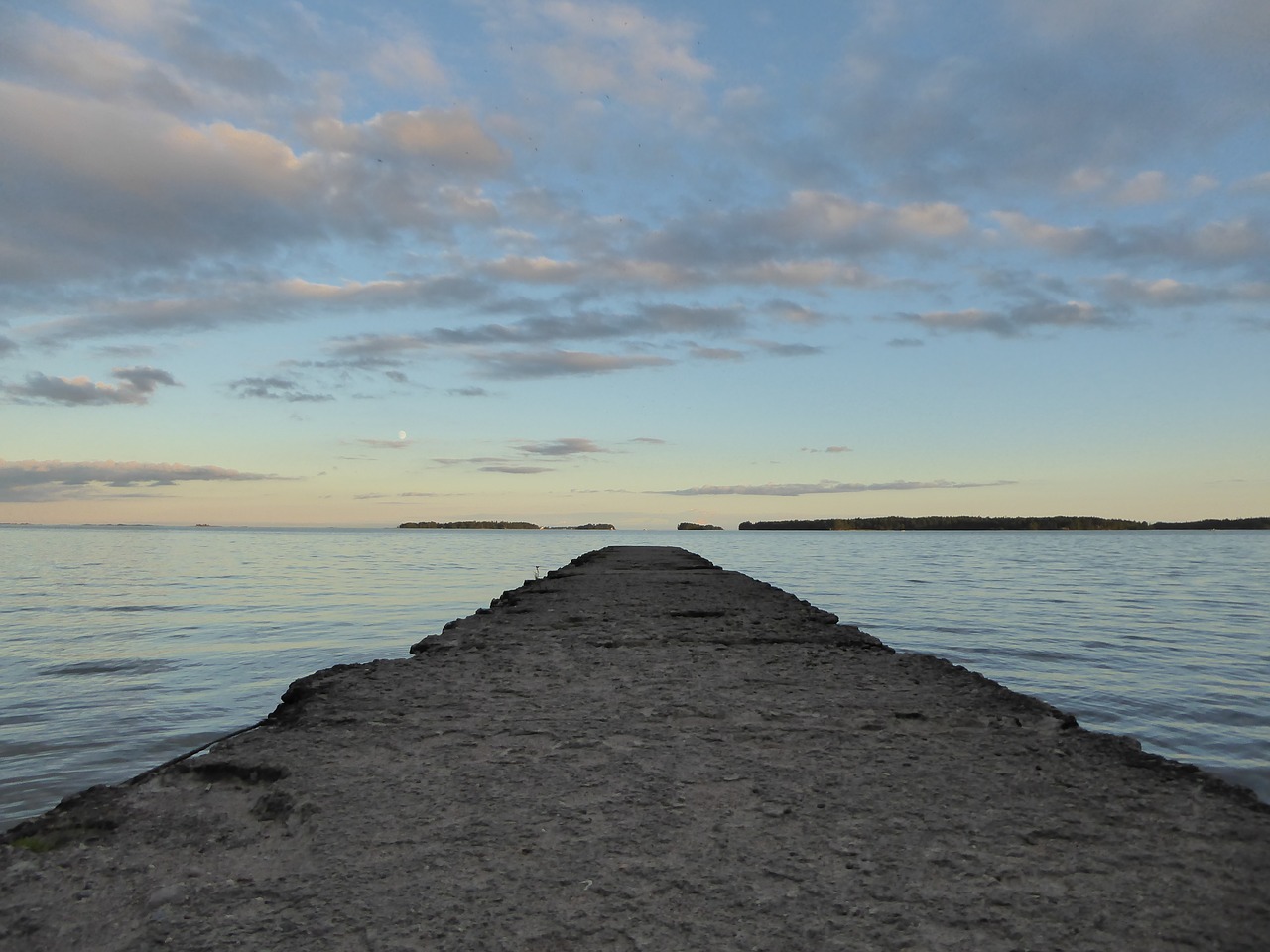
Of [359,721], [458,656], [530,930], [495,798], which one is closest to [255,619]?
[458,656]

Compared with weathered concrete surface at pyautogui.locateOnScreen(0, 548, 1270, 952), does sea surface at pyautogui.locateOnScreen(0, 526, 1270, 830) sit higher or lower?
lower

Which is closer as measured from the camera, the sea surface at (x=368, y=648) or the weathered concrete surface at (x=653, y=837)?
the weathered concrete surface at (x=653, y=837)

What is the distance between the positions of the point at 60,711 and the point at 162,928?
650cm

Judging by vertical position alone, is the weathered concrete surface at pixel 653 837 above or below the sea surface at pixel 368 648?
above

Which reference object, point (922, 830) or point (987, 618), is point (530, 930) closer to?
point (922, 830)

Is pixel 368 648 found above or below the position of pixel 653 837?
below

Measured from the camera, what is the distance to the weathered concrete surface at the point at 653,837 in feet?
6.20

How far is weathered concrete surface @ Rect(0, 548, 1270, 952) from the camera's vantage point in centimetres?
189

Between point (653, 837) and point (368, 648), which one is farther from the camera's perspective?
point (368, 648)

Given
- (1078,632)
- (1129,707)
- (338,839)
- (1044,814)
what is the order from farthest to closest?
1. (1078,632)
2. (1129,707)
3. (1044,814)
4. (338,839)

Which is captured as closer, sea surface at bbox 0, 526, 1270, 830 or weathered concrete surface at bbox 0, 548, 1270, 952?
weathered concrete surface at bbox 0, 548, 1270, 952

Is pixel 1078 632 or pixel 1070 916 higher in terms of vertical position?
pixel 1070 916

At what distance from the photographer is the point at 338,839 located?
7.92 feet

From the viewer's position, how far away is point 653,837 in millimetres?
2396
